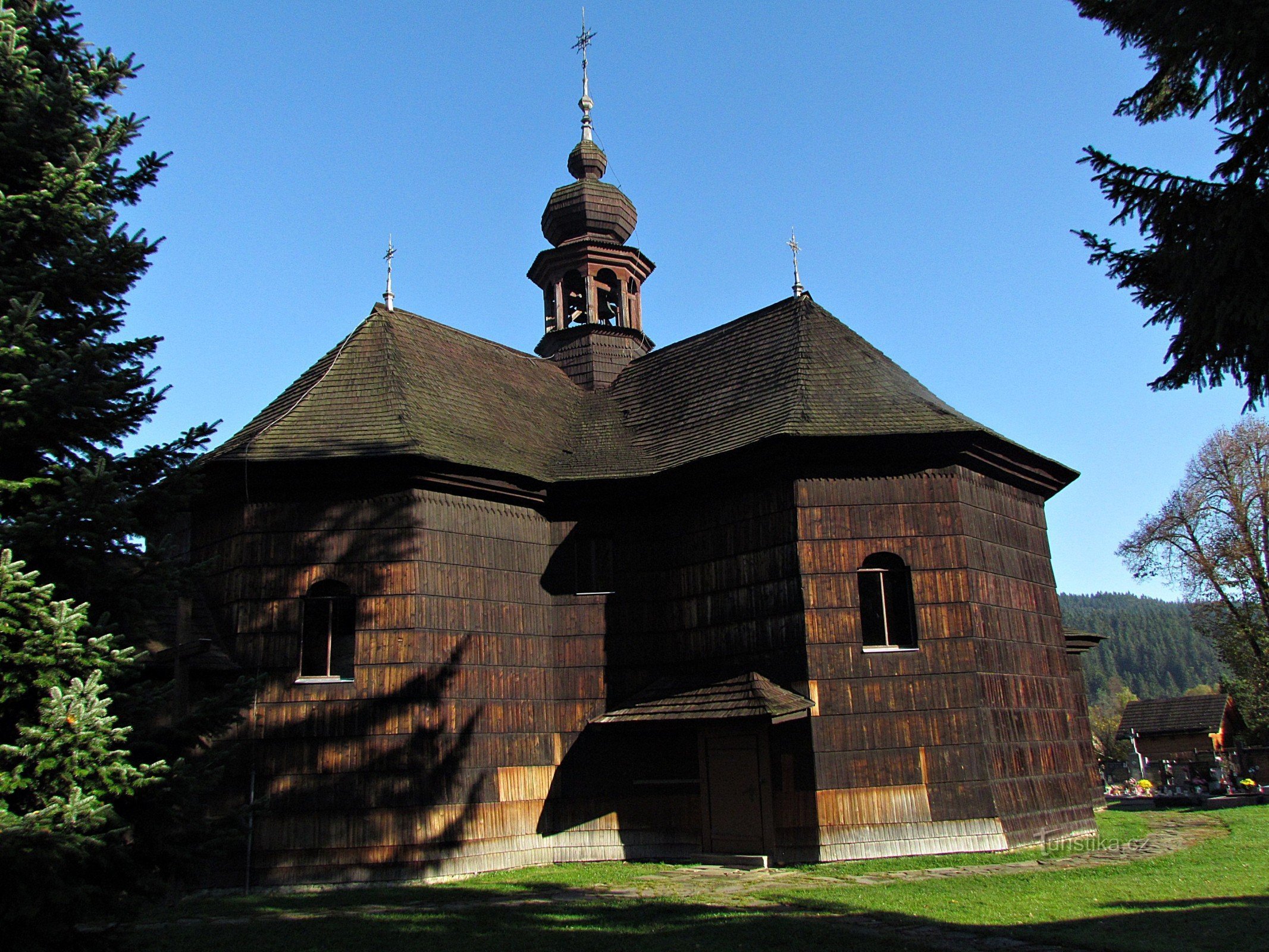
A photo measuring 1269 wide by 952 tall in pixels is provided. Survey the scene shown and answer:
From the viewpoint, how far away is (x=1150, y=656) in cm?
14638

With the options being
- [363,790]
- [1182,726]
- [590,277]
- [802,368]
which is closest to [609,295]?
[590,277]

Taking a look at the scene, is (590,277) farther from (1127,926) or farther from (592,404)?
(1127,926)

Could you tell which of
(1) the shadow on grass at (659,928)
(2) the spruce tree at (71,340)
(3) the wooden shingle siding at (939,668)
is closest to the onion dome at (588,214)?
(3) the wooden shingle siding at (939,668)

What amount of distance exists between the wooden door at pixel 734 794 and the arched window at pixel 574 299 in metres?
12.3

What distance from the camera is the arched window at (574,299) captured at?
24.8 metres

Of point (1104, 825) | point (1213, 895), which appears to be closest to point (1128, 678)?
point (1104, 825)

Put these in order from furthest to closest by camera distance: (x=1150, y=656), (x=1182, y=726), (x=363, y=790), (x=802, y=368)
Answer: (x=1150, y=656) → (x=1182, y=726) → (x=802, y=368) → (x=363, y=790)

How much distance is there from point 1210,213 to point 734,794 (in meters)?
11.3

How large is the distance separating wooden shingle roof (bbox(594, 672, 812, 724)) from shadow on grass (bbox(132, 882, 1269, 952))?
3.41m

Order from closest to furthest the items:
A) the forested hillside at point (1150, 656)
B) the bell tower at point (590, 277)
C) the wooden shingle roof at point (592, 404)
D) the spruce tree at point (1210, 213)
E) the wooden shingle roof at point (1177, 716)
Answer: the spruce tree at point (1210, 213), the wooden shingle roof at point (592, 404), the bell tower at point (590, 277), the wooden shingle roof at point (1177, 716), the forested hillside at point (1150, 656)

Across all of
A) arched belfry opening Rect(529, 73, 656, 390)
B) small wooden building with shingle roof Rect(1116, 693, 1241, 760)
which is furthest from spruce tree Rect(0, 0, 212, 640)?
small wooden building with shingle roof Rect(1116, 693, 1241, 760)

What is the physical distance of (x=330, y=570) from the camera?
15.4 meters

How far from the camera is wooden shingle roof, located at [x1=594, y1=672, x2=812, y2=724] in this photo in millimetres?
14383

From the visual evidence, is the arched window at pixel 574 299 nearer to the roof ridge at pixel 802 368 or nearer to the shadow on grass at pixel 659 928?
the roof ridge at pixel 802 368
